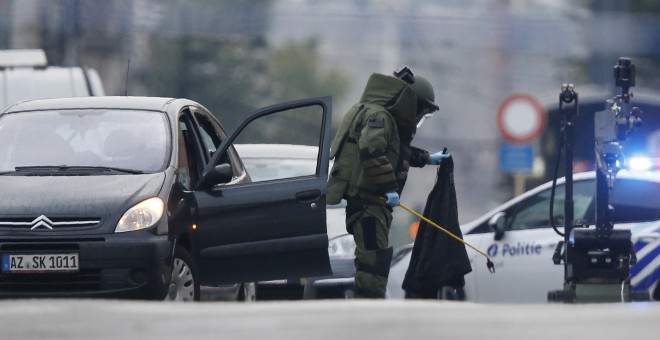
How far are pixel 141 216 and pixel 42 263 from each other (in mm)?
585

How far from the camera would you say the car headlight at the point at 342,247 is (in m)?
12.7

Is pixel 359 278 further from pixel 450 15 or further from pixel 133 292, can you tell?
pixel 450 15

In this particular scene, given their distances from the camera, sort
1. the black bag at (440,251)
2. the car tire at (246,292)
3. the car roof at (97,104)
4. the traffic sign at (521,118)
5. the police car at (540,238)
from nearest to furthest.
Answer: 1. the car roof at (97,104)
2. the black bag at (440,251)
3. the car tire at (246,292)
4. the police car at (540,238)
5. the traffic sign at (521,118)

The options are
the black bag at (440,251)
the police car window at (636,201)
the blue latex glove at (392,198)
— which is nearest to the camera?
the blue latex glove at (392,198)

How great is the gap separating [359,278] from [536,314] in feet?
16.3

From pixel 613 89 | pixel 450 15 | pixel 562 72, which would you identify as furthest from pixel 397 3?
pixel 613 89

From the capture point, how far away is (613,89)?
29281 millimetres

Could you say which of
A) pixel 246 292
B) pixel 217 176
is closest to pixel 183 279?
pixel 217 176

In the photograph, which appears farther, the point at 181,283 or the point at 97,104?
the point at 97,104

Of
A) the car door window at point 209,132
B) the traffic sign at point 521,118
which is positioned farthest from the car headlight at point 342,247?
the traffic sign at point 521,118

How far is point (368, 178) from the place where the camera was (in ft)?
33.0

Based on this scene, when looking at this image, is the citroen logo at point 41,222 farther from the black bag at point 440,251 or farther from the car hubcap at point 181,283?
the black bag at point 440,251

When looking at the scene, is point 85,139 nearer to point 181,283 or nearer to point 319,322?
point 181,283

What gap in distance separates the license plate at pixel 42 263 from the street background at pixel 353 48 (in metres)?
32.3
